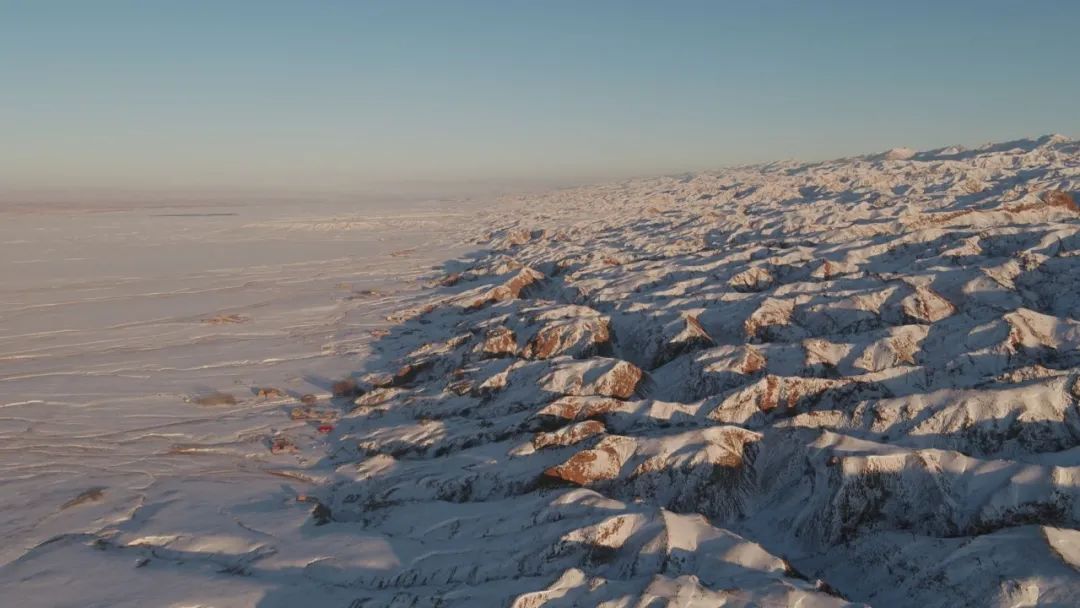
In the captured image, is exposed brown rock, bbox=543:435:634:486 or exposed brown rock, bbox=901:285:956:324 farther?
exposed brown rock, bbox=901:285:956:324

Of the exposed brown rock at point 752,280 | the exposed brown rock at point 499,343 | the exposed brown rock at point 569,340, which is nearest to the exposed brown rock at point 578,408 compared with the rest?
the exposed brown rock at point 569,340

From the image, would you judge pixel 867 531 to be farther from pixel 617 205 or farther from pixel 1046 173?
pixel 617 205

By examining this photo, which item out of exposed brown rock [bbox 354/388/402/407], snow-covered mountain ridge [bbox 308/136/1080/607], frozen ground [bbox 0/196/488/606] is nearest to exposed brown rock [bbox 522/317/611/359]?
snow-covered mountain ridge [bbox 308/136/1080/607]

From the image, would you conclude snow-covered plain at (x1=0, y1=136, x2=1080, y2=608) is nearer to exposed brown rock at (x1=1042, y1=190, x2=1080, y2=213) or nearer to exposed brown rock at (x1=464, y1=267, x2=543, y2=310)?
exposed brown rock at (x1=464, y1=267, x2=543, y2=310)

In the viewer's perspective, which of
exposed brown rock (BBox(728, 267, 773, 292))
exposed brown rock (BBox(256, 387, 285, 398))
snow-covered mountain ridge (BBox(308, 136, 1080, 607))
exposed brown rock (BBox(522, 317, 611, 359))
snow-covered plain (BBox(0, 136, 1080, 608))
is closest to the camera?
snow-covered mountain ridge (BBox(308, 136, 1080, 607))

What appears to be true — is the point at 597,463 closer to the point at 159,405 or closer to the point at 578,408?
the point at 578,408

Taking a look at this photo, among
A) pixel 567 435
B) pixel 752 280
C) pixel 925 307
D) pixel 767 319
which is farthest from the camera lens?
pixel 752 280

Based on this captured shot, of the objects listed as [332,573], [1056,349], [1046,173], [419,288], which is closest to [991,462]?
[1056,349]

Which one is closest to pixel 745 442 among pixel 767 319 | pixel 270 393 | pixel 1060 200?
pixel 767 319

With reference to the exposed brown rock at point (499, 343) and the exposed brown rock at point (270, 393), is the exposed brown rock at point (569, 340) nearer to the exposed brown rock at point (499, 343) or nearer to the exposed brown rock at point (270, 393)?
the exposed brown rock at point (499, 343)
